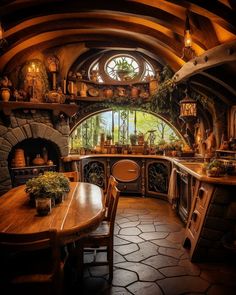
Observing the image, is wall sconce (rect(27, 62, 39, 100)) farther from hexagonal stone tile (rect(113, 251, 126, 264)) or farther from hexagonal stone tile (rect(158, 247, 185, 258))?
hexagonal stone tile (rect(158, 247, 185, 258))

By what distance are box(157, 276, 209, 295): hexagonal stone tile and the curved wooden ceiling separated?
→ 251cm

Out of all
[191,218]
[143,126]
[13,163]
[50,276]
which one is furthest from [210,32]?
[143,126]

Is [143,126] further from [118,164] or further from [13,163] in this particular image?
[13,163]

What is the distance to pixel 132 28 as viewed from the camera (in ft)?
15.9

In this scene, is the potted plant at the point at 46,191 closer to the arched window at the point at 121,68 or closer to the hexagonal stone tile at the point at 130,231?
A: the hexagonal stone tile at the point at 130,231

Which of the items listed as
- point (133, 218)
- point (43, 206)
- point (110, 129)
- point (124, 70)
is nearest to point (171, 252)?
point (133, 218)

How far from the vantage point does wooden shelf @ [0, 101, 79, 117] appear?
17.7ft

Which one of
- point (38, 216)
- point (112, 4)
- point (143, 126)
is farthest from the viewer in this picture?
point (143, 126)

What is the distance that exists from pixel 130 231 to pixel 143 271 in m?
1.24

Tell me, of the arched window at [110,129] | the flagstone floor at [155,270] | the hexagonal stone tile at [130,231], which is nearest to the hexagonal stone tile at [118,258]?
the flagstone floor at [155,270]

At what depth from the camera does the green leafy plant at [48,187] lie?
2419 millimetres

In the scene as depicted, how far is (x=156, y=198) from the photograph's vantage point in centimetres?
638

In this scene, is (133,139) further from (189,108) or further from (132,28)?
(132,28)

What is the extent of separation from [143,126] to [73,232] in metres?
7.26
